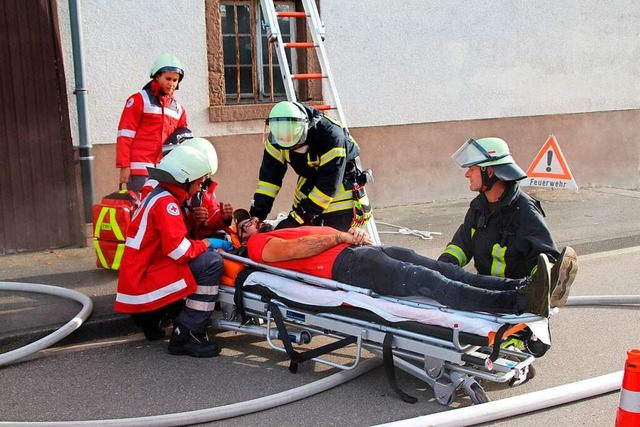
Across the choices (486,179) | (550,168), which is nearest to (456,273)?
(486,179)

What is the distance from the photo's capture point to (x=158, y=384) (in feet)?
14.1

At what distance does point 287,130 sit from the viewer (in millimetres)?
4773

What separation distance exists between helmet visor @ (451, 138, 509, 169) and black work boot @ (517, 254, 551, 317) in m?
0.86

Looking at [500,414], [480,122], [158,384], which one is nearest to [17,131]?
[158,384]

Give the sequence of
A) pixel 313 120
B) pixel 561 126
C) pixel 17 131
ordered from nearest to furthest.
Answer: pixel 313 120 → pixel 17 131 → pixel 561 126

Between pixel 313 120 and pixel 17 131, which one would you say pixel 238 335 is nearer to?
pixel 313 120

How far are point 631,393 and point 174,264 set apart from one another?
280 cm

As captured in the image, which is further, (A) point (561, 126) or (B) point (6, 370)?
(A) point (561, 126)

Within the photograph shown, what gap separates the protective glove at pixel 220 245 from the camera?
4.96 metres

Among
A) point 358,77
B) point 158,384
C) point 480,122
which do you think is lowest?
point 158,384

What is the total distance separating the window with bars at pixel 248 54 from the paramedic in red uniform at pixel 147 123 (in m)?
2.16

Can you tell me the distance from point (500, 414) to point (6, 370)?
2.94 metres

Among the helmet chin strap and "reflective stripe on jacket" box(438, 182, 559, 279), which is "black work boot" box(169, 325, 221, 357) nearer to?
"reflective stripe on jacket" box(438, 182, 559, 279)

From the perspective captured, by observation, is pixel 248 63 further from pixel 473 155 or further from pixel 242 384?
pixel 242 384
